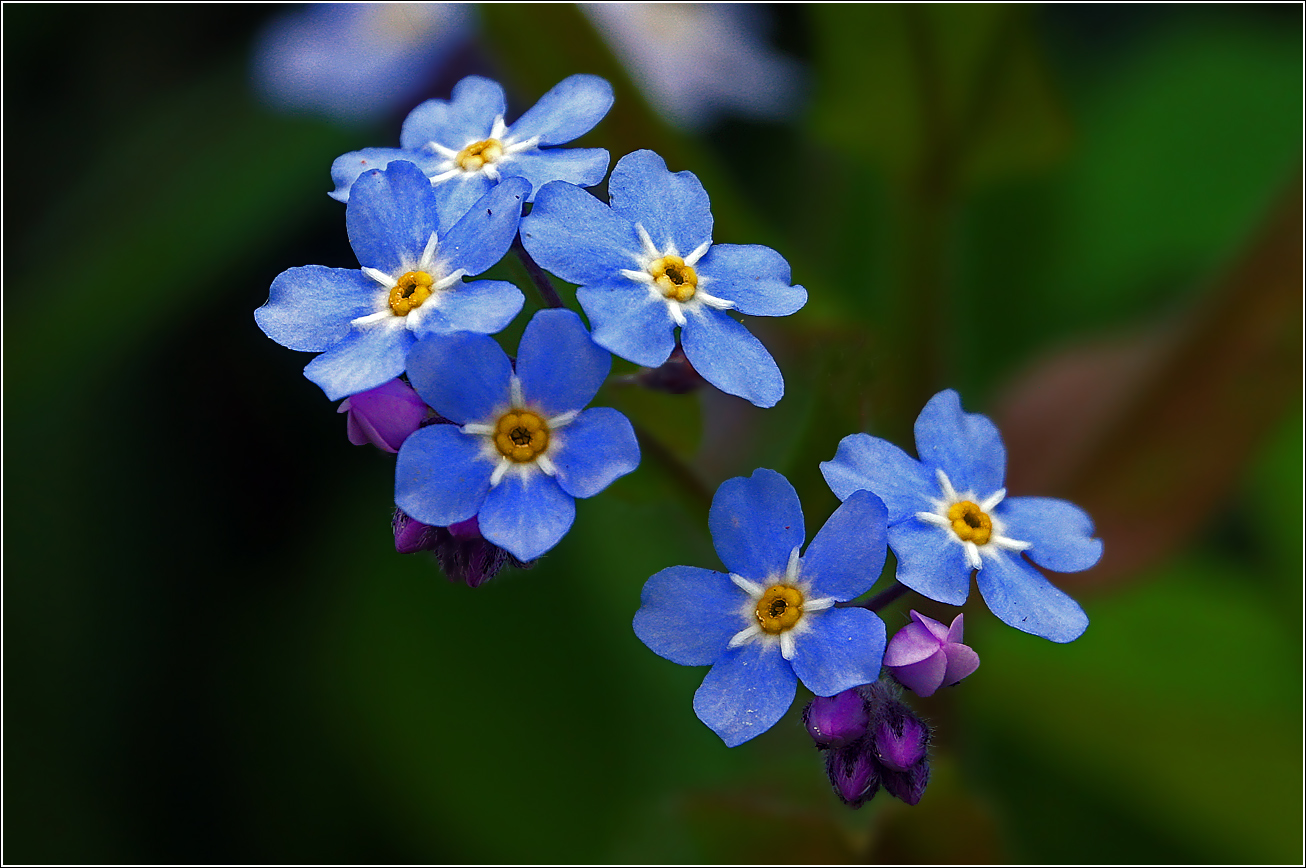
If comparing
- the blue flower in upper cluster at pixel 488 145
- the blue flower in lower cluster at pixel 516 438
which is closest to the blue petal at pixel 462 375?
the blue flower in lower cluster at pixel 516 438

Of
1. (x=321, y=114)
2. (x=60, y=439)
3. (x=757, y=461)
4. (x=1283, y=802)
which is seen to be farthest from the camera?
(x=321, y=114)

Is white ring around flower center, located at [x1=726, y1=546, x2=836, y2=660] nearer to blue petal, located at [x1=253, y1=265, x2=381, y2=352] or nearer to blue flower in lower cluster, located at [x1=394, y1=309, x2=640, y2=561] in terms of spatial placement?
blue flower in lower cluster, located at [x1=394, y1=309, x2=640, y2=561]

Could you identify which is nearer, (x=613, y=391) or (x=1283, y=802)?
(x=613, y=391)

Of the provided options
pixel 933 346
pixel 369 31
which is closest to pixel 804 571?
pixel 933 346

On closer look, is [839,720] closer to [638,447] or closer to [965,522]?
[965,522]

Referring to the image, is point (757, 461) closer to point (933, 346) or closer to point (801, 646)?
point (933, 346)

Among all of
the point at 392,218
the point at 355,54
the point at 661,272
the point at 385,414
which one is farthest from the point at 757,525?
the point at 355,54

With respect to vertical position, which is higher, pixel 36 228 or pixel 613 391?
pixel 36 228
